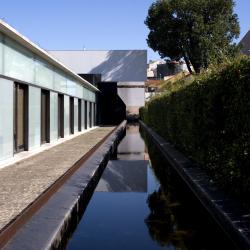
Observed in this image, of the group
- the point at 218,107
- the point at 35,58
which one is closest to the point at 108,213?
the point at 218,107

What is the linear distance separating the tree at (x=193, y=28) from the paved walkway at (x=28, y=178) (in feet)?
113

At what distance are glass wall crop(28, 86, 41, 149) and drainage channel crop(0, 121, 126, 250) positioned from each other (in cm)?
546

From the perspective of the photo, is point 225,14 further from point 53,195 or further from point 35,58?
point 53,195

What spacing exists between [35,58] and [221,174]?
8782 mm

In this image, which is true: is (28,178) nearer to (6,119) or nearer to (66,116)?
(6,119)

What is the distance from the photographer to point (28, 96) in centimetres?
1337

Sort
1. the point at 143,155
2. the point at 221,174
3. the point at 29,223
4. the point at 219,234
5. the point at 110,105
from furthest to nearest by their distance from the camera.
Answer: the point at 110,105
the point at 143,155
the point at 221,174
the point at 219,234
the point at 29,223

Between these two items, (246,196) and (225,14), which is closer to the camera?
(246,196)

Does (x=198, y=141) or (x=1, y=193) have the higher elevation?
(x=198, y=141)

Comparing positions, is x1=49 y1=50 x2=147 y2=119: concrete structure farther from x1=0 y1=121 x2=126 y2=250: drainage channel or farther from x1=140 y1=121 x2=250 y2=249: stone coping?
x1=0 y1=121 x2=126 y2=250: drainage channel

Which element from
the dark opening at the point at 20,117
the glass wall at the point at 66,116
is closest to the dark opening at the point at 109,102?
the glass wall at the point at 66,116

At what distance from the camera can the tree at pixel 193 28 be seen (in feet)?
148

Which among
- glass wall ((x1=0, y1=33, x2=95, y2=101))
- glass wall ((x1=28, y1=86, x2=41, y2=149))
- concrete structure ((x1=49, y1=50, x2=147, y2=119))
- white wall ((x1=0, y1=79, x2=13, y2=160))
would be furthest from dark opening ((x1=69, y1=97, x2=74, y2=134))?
concrete structure ((x1=49, y1=50, x2=147, y2=119))

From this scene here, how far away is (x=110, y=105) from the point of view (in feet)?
154
